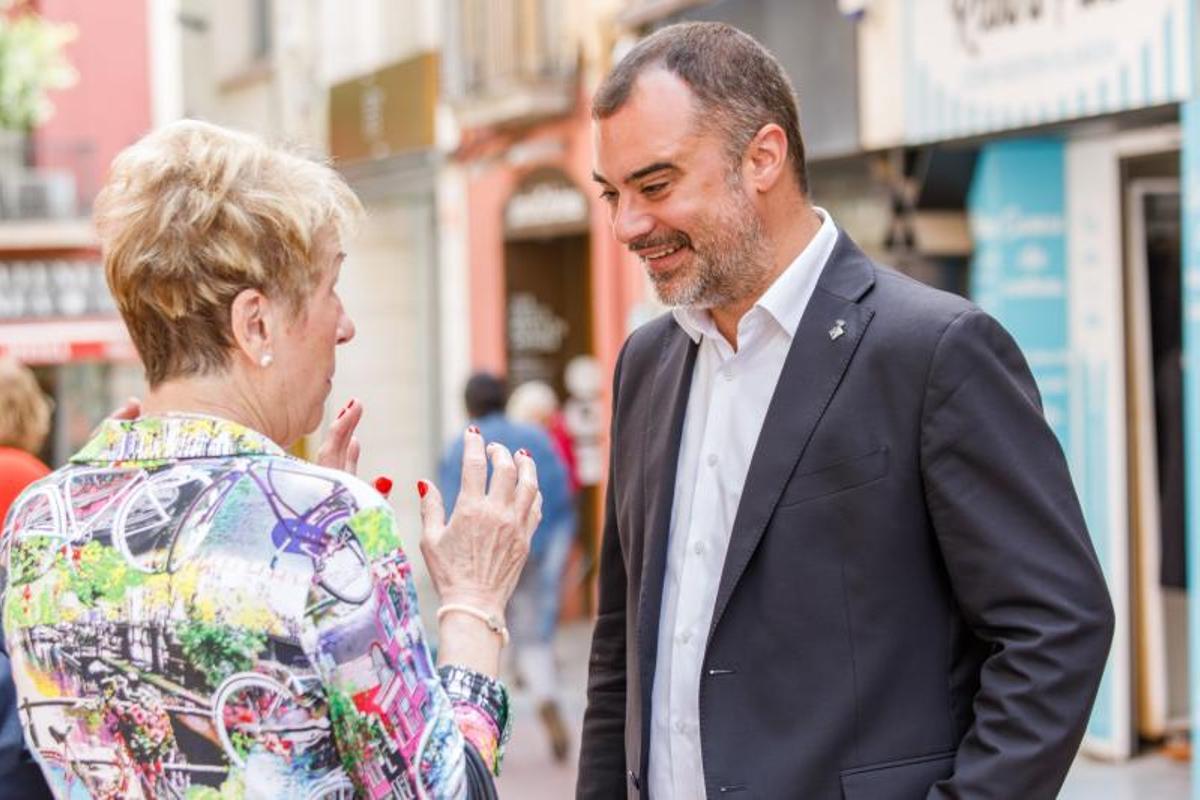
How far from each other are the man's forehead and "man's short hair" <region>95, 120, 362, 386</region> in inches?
24.6

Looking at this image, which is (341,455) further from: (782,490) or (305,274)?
(782,490)

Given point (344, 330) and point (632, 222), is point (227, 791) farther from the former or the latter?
point (632, 222)

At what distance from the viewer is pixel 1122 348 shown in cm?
735

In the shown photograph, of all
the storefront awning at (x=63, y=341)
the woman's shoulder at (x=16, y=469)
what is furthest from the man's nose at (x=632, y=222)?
the storefront awning at (x=63, y=341)

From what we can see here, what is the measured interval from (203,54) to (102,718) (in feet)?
63.4

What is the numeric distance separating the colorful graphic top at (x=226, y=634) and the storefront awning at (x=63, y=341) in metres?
16.1

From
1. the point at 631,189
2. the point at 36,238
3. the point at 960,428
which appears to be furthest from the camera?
the point at 36,238

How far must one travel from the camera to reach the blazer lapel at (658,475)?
8.86 feet

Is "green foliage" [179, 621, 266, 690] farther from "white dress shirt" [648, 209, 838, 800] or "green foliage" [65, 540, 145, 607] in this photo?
"white dress shirt" [648, 209, 838, 800]

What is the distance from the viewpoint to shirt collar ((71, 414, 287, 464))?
2057 mm

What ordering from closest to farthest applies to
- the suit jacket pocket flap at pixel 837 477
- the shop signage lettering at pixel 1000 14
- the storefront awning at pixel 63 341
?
the suit jacket pocket flap at pixel 837 477, the shop signage lettering at pixel 1000 14, the storefront awning at pixel 63 341

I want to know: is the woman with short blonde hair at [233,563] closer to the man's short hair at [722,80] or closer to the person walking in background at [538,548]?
the man's short hair at [722,80]

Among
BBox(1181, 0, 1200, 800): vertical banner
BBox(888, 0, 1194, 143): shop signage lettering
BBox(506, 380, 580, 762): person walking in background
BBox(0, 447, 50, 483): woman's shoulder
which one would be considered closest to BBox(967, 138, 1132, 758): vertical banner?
BBox(888, 0, 1194, 143): shop signage lettering

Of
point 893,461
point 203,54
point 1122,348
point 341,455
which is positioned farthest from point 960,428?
point 203,54
